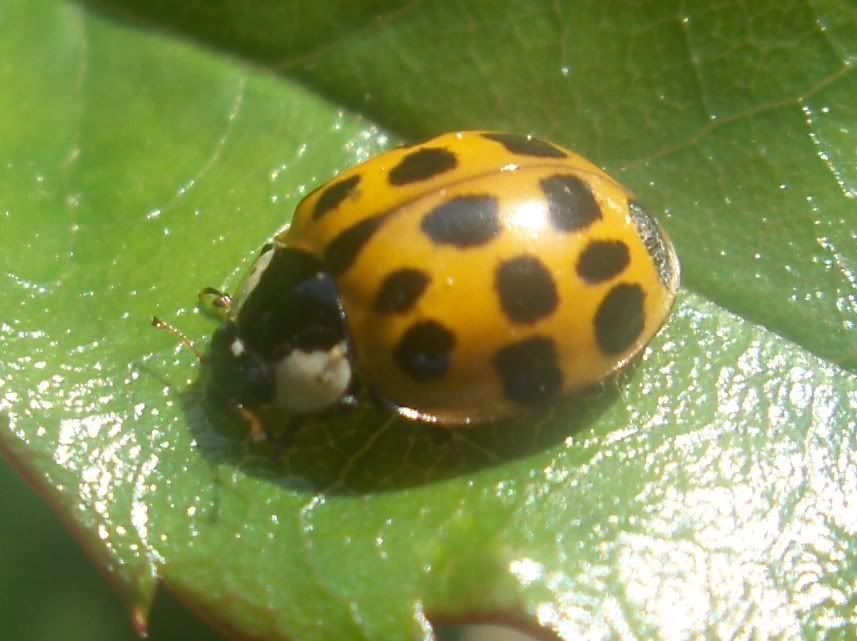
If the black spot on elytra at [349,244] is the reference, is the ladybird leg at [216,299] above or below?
below

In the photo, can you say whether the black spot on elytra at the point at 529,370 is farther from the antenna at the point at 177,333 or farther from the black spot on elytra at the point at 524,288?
the antenna at the point at 177,333

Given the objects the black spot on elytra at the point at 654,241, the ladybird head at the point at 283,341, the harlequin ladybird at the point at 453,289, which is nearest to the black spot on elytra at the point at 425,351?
the harlequin ladybird at the point at 453,289

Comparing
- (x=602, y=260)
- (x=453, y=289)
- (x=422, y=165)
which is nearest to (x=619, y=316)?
(x=602, y=260)

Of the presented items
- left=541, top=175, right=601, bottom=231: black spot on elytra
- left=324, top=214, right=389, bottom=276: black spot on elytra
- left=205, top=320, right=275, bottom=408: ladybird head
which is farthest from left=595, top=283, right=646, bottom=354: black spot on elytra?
left=205, top=320, right=275, bottom=408: ladybird head

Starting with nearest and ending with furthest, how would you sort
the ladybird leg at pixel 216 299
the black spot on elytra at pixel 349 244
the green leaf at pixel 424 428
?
the green leaf at pixel 424 428, the black spot on elytra at pixel 349 244, the ladybird leg at pixel 216 299

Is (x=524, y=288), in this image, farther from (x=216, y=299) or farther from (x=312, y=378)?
(x=216, y=299)

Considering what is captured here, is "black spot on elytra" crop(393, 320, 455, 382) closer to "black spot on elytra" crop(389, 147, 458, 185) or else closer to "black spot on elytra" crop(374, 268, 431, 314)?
"black spot on elytra" crop(374, 268, 431, 314)
